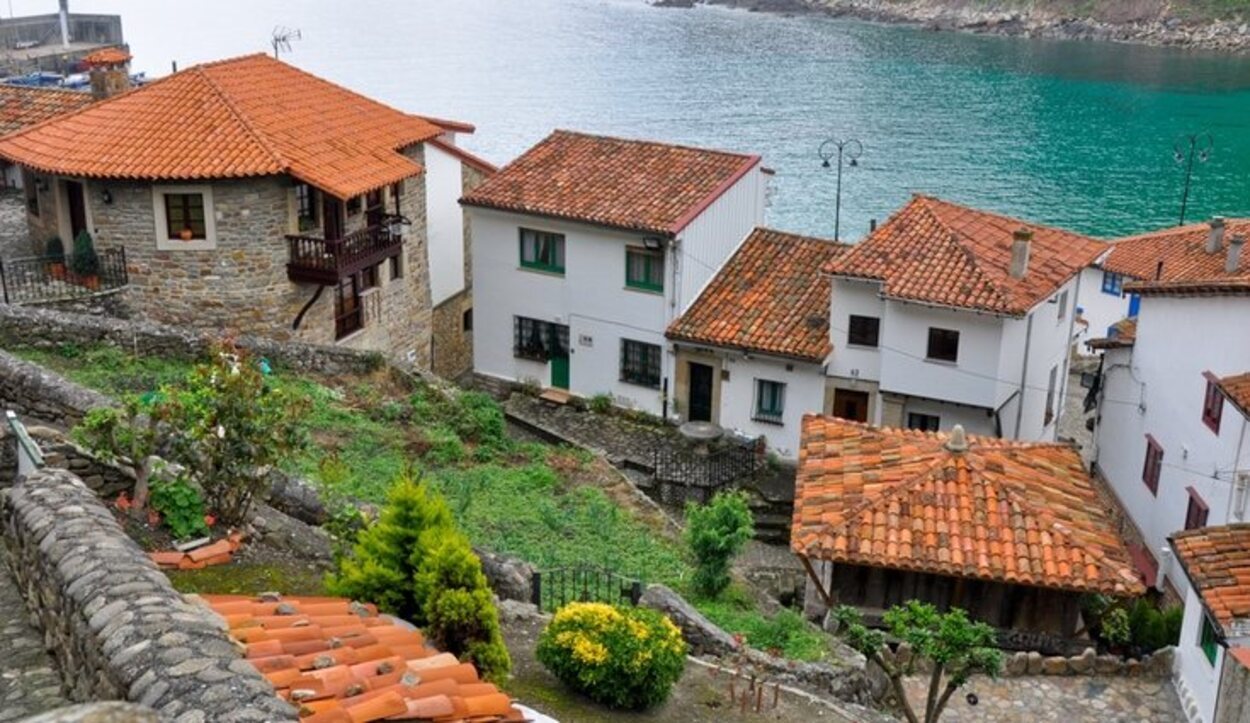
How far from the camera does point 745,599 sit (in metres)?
18.2

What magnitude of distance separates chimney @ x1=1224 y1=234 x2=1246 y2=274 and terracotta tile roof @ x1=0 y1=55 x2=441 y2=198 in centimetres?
1821

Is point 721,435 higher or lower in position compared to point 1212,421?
lower

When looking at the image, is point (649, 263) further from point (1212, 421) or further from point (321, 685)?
point (321, 685)

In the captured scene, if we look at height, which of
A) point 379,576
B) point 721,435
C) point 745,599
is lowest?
point 721,435

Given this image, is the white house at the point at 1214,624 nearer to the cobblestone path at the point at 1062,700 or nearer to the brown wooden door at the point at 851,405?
the cobblestone path at the point at 1062,700

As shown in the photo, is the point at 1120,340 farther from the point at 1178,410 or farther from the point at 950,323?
the point at 1178,410

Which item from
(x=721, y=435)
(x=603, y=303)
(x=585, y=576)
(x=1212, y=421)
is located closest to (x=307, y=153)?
(x=603, y=303)

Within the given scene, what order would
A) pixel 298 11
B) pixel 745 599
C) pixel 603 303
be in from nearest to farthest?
pixel 745 599 → pixel 603 303 → pixel 298 11

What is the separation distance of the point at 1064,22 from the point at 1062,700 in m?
122

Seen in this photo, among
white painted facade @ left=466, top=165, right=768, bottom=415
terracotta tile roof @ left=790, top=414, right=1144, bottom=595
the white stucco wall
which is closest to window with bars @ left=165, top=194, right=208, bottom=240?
the white stucco wall

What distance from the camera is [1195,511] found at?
75.8 feet

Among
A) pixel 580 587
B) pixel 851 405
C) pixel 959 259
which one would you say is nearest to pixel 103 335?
pixel 580 587

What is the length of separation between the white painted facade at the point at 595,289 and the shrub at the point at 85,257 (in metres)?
9.28

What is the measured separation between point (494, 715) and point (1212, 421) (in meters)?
18.2
